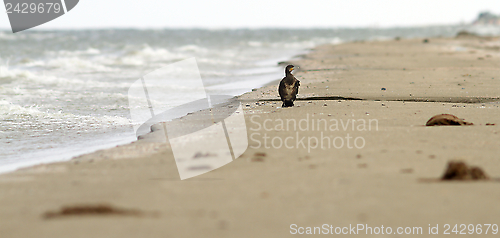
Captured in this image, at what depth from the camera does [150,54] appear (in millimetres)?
26031

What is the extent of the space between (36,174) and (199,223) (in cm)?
190

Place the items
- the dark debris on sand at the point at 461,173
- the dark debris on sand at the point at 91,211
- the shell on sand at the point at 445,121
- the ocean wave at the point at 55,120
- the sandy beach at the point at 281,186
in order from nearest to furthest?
the sandy beach at the point at 281,186 < the dark debris on sand at the point at 91,211 < the dark debris on sand at the point at 461,173 < the shell on sand at the point at 445,121 < the ocean wave at the point at 55,120

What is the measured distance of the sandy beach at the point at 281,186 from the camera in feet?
8.08

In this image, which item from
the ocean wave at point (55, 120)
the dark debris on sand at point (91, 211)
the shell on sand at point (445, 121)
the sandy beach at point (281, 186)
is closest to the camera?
the sandy beach at point (281, 186)

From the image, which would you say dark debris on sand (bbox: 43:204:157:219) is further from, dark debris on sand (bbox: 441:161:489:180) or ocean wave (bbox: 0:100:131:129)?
ocean wave (bbox: 0:100:131:129)

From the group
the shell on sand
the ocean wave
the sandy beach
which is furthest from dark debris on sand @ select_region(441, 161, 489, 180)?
the ocean wave

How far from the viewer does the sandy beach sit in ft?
8.08

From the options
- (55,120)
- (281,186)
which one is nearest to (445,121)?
(281,186)

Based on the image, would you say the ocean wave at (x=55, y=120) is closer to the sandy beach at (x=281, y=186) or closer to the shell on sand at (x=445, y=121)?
the sandy beach at (x=281, y=186)

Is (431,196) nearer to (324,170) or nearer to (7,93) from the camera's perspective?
(324,170)

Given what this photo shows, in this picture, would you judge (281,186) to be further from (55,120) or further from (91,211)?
(55,120)

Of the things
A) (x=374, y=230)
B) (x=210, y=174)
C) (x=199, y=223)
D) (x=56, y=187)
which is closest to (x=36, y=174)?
(x=56, y=187)

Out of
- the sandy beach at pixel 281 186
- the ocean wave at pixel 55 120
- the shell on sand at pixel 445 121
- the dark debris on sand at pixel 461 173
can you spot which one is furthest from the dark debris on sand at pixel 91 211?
the ocean wave at pixel 55 120

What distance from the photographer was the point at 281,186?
Answer: 3.04 metres
